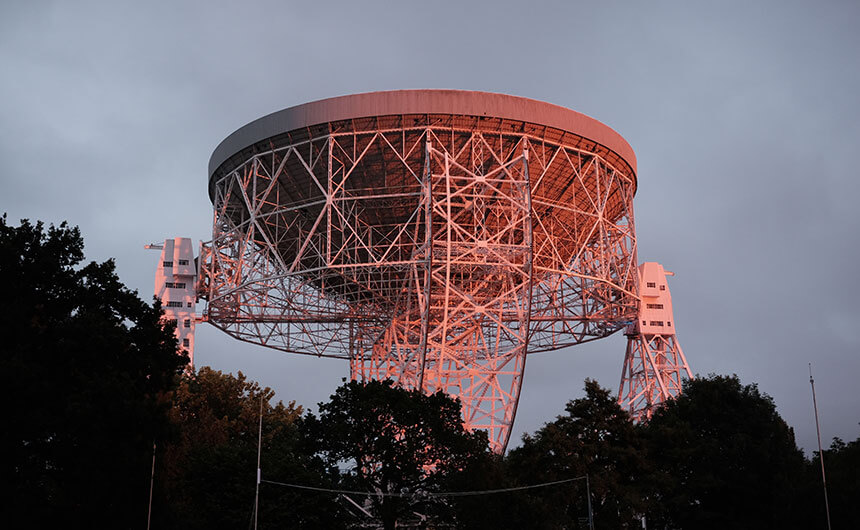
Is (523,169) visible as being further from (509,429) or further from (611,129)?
(509,429)

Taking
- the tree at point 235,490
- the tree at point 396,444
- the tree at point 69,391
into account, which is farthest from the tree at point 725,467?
the tree at point 69,391

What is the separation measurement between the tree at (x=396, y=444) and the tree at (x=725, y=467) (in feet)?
25.9

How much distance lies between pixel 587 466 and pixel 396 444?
7.81 metres

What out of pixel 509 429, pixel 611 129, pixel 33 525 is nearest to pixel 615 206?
pixel 611 129

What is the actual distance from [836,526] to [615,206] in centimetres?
2101

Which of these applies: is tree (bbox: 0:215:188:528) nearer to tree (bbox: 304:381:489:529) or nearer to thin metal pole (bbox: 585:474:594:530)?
tree (bbox: 304:381:489:529)

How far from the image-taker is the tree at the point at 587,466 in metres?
40.0

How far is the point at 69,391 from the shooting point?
1300 inches

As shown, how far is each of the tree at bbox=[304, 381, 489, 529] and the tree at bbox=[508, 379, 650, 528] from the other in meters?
2.43

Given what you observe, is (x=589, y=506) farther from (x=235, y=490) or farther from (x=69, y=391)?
(x=69, y=391)

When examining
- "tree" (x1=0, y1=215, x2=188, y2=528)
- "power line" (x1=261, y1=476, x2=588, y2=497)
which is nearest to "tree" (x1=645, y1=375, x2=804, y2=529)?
"power line" (x1=261, y1=476, x2=588, y2=497)

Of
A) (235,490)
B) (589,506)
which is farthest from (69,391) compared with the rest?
(589,506)

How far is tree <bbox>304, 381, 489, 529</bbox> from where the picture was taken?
40156 mm

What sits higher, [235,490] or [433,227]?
[433,227]
